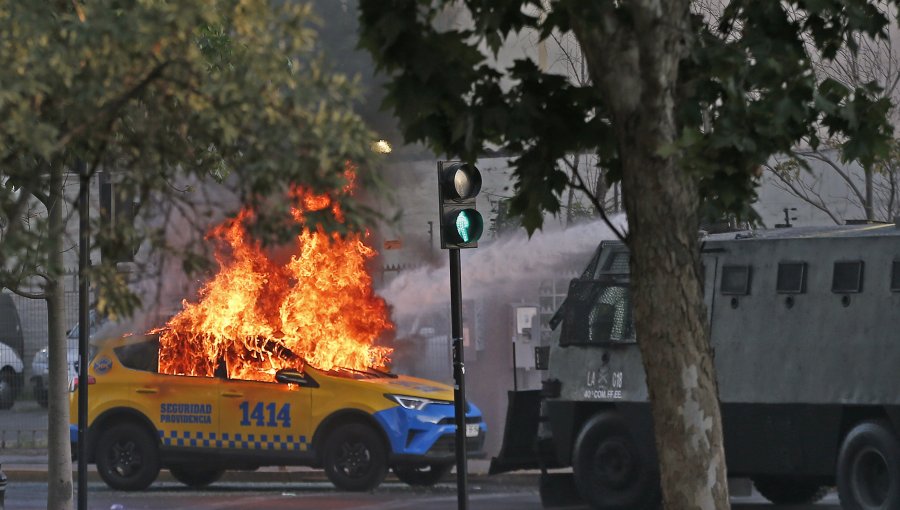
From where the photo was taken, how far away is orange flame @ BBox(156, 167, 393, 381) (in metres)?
17.6

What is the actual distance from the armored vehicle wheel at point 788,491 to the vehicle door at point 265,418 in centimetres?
472

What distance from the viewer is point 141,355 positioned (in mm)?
17828

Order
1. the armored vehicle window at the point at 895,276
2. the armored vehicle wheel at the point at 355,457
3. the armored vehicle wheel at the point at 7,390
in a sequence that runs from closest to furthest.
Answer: the armored vehicle window at the point at 895,276, the armored vehicle wheel at the point at 355,457, the armored vehicle wheel at the point at 7,390

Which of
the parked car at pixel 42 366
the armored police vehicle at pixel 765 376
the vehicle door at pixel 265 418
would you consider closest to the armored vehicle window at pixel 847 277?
the armored police vehicle at pixel 765 376

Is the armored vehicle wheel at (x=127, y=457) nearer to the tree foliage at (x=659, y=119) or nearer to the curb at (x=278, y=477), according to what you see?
the curb at (x=278, y=477)

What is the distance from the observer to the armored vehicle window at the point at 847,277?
14.1m

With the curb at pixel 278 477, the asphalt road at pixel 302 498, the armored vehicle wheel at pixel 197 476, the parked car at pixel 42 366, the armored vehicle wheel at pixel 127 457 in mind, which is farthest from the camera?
the parked car at pixel 42 366

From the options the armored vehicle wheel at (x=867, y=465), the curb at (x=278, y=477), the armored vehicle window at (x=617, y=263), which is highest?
the armored vehicle window at (x=617, y=263)

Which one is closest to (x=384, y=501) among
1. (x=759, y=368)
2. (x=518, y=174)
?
(x=759, y=368)

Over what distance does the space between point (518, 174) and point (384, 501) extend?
904 cm

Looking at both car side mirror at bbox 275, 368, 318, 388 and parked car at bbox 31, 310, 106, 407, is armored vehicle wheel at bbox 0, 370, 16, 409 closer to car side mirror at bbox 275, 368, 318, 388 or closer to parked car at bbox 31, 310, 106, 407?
parked car at bbox 31, 310, 106, 407

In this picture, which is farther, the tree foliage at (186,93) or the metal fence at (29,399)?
the metal fence at (29,399)

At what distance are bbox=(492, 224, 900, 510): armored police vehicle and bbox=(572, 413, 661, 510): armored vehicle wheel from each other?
1cm

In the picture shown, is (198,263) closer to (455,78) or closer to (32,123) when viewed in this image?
(32,123)
